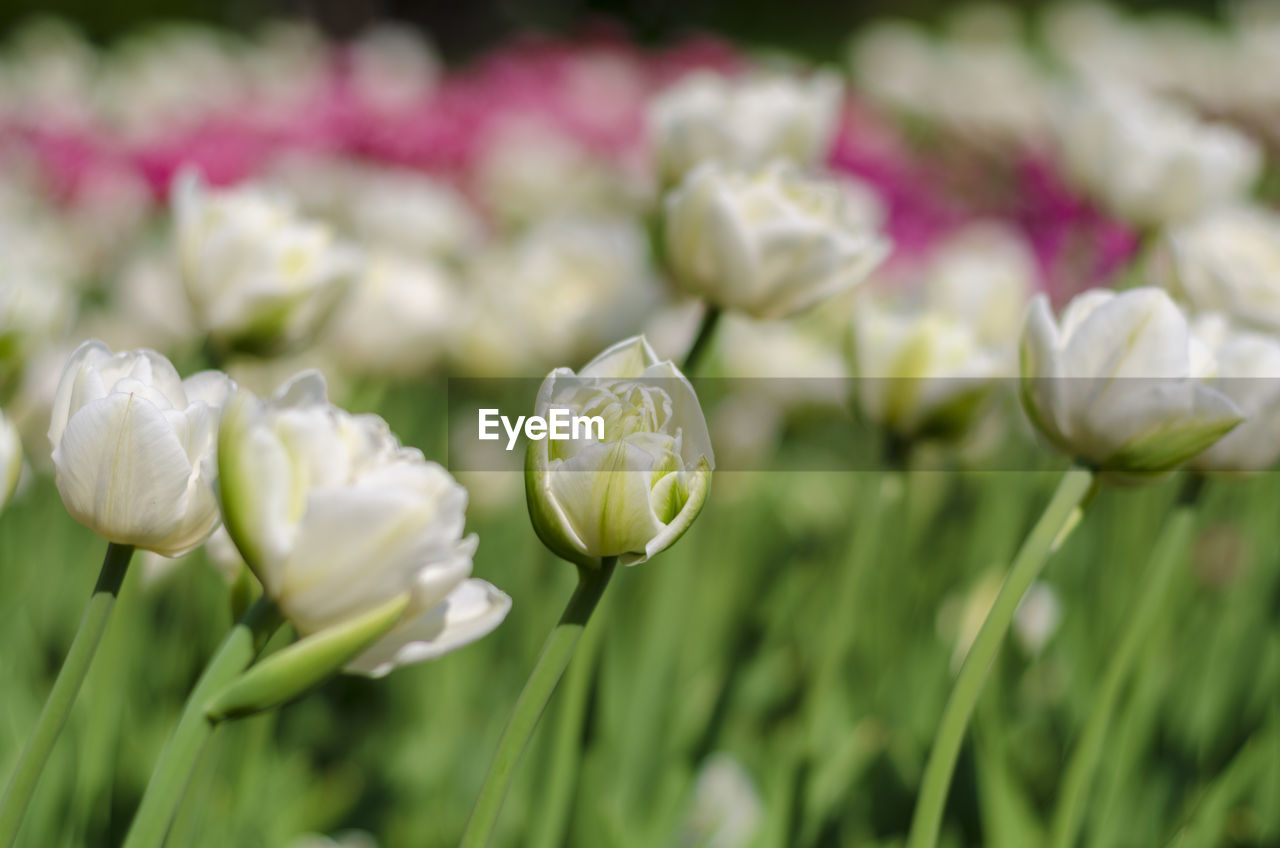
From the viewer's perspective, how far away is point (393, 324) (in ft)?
3.92

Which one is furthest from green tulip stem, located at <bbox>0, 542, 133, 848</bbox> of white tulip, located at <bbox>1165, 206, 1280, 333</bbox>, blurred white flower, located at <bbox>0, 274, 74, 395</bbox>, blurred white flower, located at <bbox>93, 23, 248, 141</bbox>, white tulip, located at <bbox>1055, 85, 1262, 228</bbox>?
blurred white flower, located at <bbox>93, 23, 248, 141</bbox>

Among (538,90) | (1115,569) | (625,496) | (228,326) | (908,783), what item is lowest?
(538,90)

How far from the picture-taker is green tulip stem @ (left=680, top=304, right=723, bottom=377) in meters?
0.74

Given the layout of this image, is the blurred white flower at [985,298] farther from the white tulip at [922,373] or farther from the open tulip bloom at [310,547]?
the open tulip bloom at [310,547]

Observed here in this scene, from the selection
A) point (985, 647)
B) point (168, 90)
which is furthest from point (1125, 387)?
point (168, 90)

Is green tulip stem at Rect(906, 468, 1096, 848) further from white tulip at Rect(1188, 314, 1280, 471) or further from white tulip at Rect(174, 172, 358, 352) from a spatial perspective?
white tulip at Rect(174, 172, 358, 352)

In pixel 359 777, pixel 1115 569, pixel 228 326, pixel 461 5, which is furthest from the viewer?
pixel 461 5

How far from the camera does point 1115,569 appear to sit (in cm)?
141

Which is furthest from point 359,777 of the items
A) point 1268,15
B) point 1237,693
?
point 1268,15

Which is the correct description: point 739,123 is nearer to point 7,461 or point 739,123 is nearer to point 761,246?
point 761,246

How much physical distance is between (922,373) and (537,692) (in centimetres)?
46

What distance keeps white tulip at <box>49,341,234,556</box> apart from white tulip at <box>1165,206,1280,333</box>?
68 centimetres

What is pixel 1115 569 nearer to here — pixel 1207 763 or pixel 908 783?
pixel 1207 763

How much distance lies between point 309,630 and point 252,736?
0.58 meters
